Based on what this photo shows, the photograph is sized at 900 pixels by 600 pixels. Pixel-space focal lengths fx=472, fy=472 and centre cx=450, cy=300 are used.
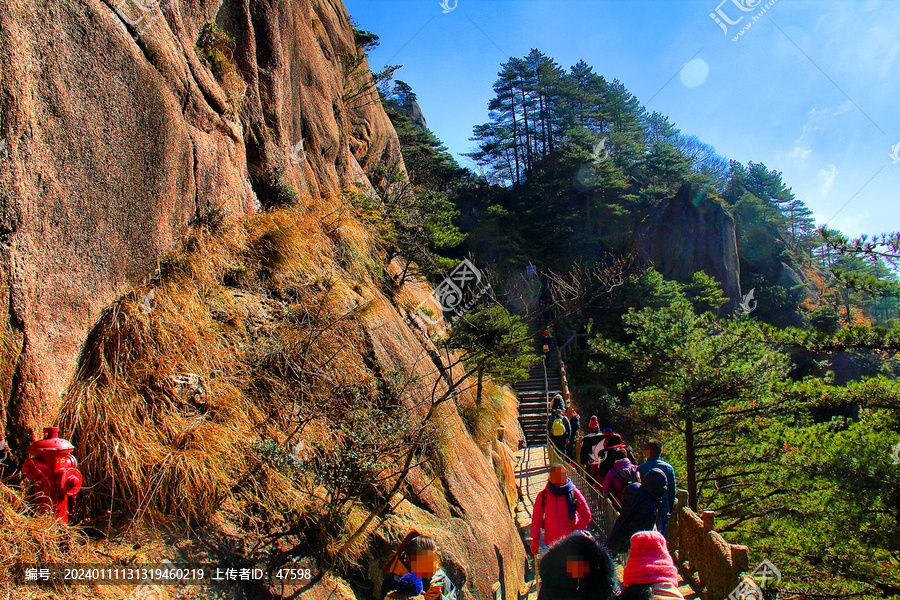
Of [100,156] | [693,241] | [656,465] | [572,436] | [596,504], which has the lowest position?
[596,504]

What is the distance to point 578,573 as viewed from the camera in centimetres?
217

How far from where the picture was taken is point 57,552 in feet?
9.27

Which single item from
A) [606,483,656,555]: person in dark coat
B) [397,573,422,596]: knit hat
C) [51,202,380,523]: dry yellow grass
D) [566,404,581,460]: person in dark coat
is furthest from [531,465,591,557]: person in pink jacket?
[566,404,581,460]: person in dark coat

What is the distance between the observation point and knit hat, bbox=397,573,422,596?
2992mm

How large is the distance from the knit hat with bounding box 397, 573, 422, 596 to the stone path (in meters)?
3.94

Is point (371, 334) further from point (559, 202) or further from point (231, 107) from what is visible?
point (559, 202)

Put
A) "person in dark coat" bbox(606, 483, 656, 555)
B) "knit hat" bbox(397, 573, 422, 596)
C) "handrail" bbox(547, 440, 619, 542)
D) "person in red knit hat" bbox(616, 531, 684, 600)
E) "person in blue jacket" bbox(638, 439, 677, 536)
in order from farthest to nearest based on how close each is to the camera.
Answer: "handrail" bbox(547, 440, 619, 542), "person in blue jacket" bbox(638, 439, 677, 536), "person in dark coat" bbox(606, 483, 656, 555), "knit hat" bbox(397, 573, 422, 596), "person in red knit hat" bbox(616, 531, 684, 600)

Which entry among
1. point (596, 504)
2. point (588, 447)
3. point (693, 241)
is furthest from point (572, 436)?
point (693, 241)

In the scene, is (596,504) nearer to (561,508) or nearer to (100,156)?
(561,508)

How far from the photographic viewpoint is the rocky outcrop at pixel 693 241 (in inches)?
1390

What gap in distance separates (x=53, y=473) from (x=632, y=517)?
4.69 m

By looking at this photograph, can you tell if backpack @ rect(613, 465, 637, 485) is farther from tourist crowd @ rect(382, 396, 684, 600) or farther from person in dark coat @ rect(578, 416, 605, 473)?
person in dark coat @ rect(578, 416, 605, 473)

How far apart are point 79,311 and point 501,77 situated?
43.5 m

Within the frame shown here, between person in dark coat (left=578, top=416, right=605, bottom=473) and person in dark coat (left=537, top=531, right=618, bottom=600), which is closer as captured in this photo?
person in dark coat (left=537, top=531, right=618, bottom=600)
